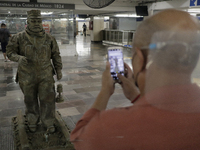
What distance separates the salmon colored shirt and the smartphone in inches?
12.5

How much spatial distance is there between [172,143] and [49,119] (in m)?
2.83

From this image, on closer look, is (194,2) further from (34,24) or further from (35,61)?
(35,61)

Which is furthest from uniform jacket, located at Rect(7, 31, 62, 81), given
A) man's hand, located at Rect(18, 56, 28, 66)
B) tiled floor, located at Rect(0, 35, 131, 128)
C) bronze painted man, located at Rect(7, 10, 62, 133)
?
tiled floor, located at Rect(0, 35, 131, 128)

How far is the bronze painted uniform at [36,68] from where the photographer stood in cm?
311

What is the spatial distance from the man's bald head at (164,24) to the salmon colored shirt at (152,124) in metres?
0.19

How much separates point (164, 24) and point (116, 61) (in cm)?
50

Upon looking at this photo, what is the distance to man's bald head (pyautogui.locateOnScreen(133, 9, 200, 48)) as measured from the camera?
2.40 ft

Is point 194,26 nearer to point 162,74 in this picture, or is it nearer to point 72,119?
point 162,74

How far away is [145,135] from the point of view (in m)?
0.74

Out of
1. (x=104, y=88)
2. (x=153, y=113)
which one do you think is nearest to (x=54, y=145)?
(x=104, y=88)

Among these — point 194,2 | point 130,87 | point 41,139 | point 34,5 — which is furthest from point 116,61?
point 34,5

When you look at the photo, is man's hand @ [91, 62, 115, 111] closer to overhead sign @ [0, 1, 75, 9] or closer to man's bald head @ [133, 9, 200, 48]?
man's bald head @ [133, 9, 200, 48]

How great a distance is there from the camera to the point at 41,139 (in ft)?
10.8

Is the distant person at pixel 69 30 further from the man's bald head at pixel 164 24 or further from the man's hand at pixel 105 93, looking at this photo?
the man's bald head at pixel 164 24
